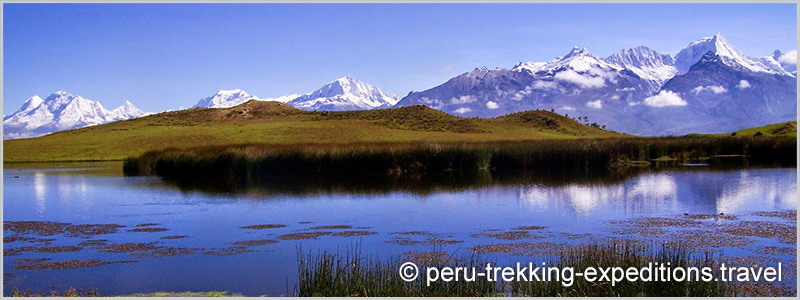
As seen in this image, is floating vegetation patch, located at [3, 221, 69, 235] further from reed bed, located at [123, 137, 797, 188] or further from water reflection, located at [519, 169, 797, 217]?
reed bed, located at [123, 137, 797, 188]

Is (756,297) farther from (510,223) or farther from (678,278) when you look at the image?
(510,223)

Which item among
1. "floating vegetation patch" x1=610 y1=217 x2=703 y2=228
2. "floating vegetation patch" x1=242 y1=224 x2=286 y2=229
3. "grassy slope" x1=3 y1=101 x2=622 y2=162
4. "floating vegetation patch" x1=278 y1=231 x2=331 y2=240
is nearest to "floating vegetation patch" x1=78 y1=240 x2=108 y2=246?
"floating vegetation patch" x1=242 y1=224 x2=286 y2=229

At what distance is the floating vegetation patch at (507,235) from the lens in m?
16.0

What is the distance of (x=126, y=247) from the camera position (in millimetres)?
15969

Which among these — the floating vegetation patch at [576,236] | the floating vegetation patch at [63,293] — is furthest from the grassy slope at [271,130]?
the floating vegetation patch at [63,293]

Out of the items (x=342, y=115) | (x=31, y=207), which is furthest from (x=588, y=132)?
→ (x=31, y=207)

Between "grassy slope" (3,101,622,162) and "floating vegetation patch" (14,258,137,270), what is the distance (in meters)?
46.3

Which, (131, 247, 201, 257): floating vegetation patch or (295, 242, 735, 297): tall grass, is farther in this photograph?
(131, 247, 201, 257): floating vegetation patch

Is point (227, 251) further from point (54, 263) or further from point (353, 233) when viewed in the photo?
point (54, 263)

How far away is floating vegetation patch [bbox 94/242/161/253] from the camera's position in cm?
1560

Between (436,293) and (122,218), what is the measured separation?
13.9 metres

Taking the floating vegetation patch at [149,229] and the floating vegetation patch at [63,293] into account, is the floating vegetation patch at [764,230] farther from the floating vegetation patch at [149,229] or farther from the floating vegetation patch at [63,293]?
the floating vegetation patch at [149,229]

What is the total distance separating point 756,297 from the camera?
33.8ft

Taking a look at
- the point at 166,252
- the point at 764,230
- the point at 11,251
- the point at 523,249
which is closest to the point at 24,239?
the point at 11,251
